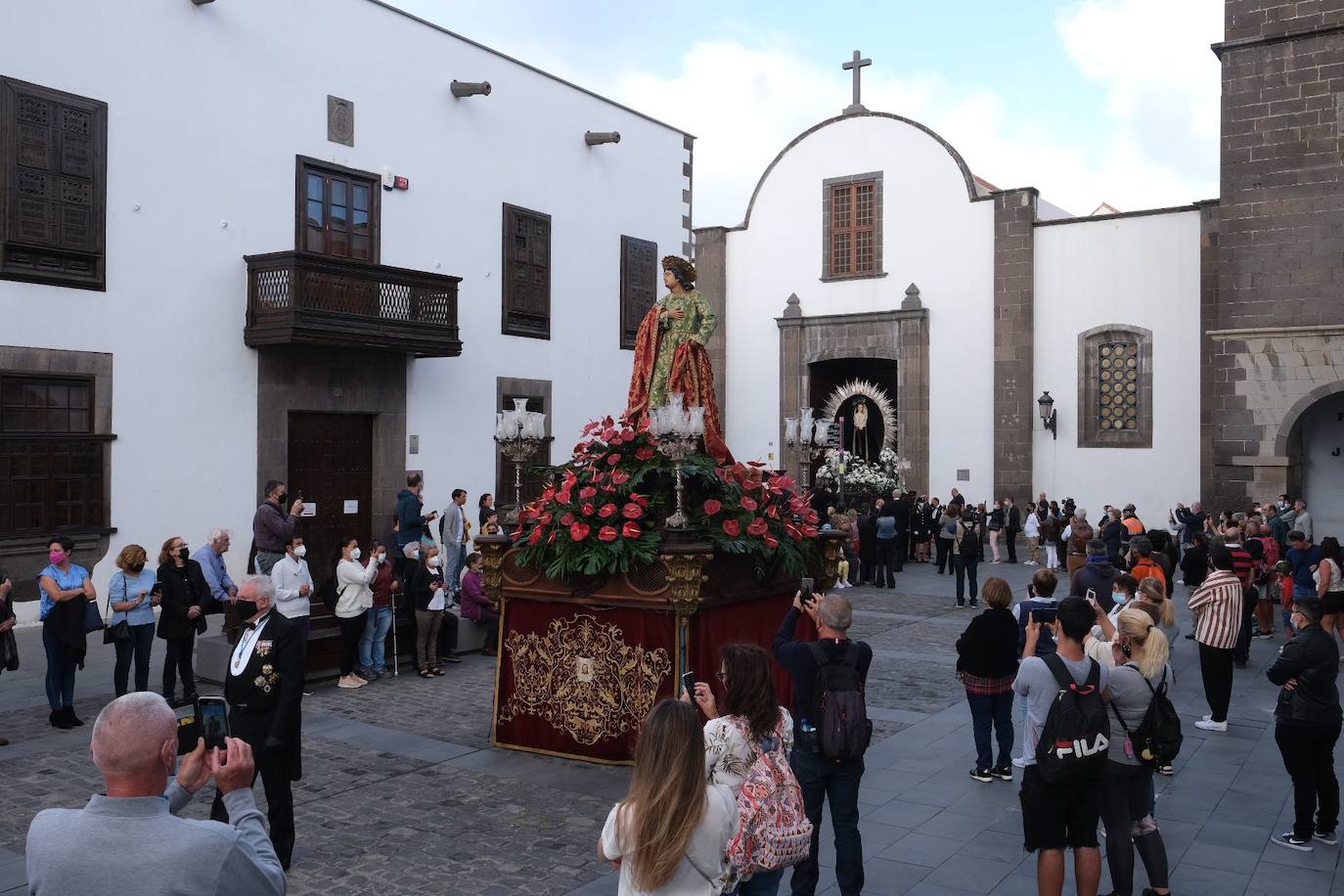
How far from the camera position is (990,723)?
813 cm

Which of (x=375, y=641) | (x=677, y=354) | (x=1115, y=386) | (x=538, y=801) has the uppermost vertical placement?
(x=1115, y=386)

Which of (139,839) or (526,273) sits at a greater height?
(526,273)

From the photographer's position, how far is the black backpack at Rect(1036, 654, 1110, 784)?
5.30 meters

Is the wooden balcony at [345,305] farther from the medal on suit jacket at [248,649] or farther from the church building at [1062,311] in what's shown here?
the church building at [1062,311]

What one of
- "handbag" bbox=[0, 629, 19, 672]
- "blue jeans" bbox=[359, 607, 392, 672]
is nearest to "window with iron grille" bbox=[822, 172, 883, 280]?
"blue jeans" bbox=[359, 607, 392, 672]

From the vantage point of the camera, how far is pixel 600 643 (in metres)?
8.60

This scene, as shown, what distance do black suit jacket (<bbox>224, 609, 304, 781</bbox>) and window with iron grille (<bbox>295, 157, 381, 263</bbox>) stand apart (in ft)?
37.0

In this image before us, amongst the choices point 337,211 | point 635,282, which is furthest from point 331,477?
point 635,282

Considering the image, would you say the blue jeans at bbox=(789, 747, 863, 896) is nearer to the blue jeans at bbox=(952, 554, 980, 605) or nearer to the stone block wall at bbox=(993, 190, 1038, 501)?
the blue jeans at bbox=(952, 554, 980, 605)

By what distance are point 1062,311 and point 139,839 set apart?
25632 mm

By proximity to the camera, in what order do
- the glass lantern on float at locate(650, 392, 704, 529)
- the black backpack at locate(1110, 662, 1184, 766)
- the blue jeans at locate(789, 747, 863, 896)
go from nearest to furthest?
the blue jeans at locate(789, 747, 863, 896), the black backpack at locate(1110, 662, 1184, 766), the glass lantern on float at locate(650, 392, 704, 529)

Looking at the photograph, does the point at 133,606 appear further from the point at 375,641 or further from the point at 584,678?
the point at 584,678

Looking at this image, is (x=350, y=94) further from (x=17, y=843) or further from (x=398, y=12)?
(x=17, y=843)

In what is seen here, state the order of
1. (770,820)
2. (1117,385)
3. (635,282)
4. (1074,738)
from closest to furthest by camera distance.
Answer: (770,820)
(1074,738)
(635,282)
(1117,385)
